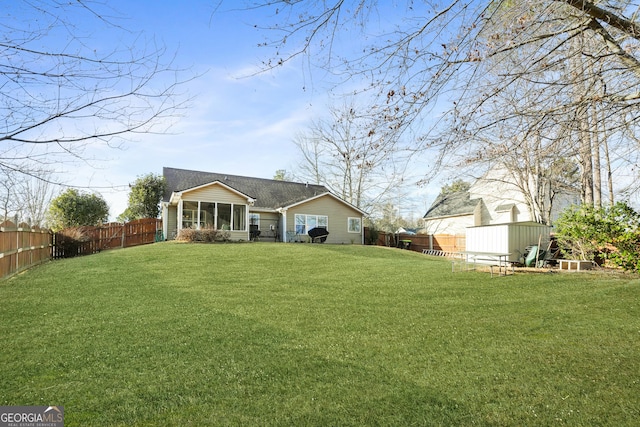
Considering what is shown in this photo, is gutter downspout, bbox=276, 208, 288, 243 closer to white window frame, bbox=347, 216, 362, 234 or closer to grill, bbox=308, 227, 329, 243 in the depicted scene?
grill, bbox=308, 227, 329, 243

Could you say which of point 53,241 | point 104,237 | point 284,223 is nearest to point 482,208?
point 284,223

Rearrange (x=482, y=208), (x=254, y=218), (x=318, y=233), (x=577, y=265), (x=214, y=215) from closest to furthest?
(x=577, y=265) < (x=214, y=215) < (x=318, y=233) < (x=254, y=218) < (x=482, y=208)

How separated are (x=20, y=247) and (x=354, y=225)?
20681 mm

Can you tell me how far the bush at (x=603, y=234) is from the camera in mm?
9836

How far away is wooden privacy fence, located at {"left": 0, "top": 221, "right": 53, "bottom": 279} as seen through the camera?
374 inches

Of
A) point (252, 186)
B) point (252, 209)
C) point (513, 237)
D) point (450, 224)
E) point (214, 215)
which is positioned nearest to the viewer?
point (513, 237)

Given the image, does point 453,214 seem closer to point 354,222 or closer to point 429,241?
point 429,241

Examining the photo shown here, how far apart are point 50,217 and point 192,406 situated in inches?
1085

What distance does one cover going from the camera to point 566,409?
117 inches

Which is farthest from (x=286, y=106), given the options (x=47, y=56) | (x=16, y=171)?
(x=16, y=171)

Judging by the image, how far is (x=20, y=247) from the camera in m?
11.2

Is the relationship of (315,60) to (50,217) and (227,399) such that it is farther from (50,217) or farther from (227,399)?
(50,217)

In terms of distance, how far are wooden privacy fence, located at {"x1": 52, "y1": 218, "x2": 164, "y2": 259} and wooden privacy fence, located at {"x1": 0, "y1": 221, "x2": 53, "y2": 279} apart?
1.61 meters

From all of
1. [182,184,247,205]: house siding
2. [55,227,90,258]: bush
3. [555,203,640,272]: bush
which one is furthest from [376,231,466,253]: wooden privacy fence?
[55,227,90,258]: bush
